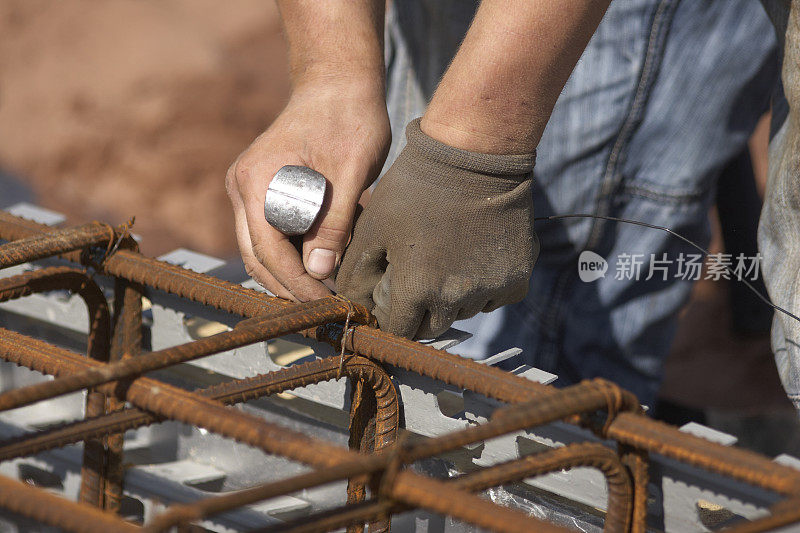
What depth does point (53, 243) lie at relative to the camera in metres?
1.16

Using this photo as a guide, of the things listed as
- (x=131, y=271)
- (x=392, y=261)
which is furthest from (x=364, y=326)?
(x=131, y=271)

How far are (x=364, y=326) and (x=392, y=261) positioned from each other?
0.10m

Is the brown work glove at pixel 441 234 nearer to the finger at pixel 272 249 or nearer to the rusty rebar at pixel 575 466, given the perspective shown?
the finger at pixel 272 249

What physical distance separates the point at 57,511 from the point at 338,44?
87cm

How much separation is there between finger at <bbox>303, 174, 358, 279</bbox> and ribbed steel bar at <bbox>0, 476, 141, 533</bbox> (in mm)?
564

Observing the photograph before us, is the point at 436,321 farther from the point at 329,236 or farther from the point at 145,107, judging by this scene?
the point at 145,107

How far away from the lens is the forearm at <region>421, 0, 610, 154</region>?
3.54 feet

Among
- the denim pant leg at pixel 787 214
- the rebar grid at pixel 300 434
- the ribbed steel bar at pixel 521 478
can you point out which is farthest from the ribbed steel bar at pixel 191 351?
the denim pant leg at pixel 787 214

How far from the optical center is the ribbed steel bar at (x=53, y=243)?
3.63 ft

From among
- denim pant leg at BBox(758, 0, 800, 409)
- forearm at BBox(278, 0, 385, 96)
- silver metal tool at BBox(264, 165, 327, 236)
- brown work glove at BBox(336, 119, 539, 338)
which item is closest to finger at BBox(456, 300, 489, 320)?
brown work glove at BBox(336, 119, 539, 338)

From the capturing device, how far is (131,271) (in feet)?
4.02

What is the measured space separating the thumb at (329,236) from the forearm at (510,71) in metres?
0.17

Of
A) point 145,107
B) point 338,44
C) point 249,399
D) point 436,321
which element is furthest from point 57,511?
point 145,107

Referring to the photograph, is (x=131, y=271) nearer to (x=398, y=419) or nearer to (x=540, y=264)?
(x=398, y=419)
